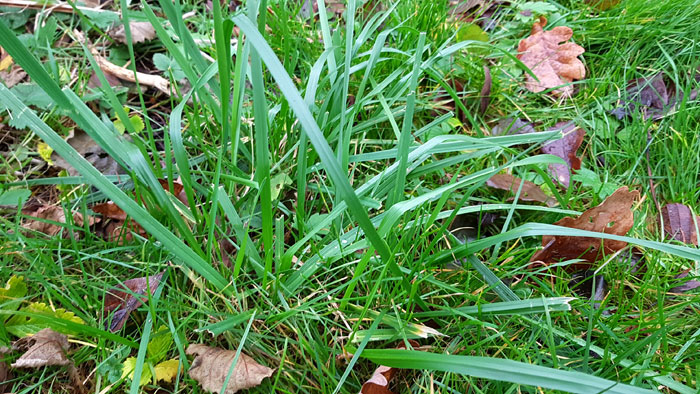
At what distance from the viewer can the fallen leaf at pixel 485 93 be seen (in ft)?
5.92

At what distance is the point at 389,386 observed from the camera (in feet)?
3.86

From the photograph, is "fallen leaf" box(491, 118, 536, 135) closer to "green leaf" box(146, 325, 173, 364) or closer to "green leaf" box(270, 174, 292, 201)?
"green leaf" box(270, 174, 292, 201)

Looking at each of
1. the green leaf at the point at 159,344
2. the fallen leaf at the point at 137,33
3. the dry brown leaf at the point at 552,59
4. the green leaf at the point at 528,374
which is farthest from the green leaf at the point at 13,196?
the dry brown leaf at the point at 552,59

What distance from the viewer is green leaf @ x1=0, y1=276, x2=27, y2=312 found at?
123 cm

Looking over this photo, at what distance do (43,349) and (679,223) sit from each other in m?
1.84

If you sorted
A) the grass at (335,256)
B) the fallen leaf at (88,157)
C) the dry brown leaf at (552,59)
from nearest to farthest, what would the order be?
the grass at (335,256)
the fallen leaf at (88,157)
the dry brown leaf at (552,59)

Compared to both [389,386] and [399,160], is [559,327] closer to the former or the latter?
[389,386]

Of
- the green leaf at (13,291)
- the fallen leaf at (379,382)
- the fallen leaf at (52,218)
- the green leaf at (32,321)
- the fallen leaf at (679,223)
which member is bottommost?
the fallen leaf at (679,223)

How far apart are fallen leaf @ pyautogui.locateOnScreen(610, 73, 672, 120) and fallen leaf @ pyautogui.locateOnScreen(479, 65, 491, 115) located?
1.57 ft

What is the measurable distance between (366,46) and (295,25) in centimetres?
31

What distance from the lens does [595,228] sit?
1.42 meters

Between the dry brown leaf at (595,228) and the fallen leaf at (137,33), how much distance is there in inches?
65.7

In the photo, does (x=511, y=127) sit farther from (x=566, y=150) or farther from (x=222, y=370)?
(x=222, y=370)

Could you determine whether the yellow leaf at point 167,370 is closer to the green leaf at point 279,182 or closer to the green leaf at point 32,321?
the green leaf at point 32,321
